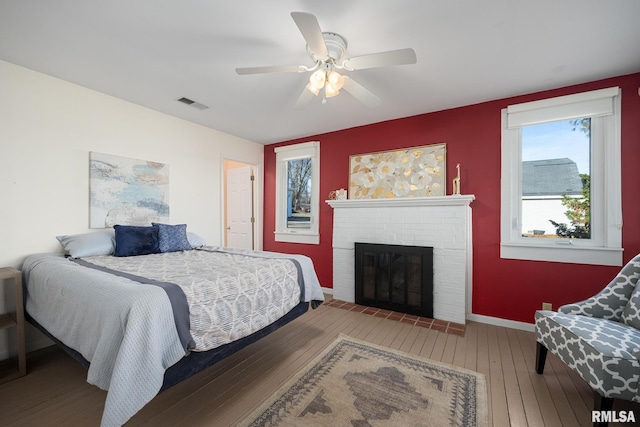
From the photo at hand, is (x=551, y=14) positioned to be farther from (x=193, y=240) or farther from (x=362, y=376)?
(x=193, y=240)

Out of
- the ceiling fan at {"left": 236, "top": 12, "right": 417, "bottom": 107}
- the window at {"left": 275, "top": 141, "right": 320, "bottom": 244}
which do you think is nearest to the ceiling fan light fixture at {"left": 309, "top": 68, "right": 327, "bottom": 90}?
the ceiling fan at {"left": 236, "top": 12, "right": 417, "bottom": 107}

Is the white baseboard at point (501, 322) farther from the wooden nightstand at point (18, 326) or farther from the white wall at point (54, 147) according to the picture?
the wooden nightstand at point (18, 326)

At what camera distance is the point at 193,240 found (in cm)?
334

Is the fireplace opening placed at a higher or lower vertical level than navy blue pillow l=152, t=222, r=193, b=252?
lower

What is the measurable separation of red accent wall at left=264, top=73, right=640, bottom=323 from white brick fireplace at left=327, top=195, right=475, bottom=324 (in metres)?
0.20

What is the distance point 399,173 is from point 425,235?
2.97 ft

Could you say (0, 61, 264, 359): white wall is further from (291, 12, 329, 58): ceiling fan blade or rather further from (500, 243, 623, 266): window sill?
(500, 243, 623, 266): window sill

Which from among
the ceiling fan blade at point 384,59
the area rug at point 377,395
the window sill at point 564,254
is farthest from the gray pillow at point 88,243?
the window sill at point 564,254

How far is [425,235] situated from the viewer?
3.23m

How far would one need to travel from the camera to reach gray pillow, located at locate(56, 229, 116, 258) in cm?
241

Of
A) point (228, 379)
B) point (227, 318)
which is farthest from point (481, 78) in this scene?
point (228, 379)

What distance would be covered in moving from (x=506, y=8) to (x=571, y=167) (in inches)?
77.0

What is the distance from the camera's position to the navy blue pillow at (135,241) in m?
2.65

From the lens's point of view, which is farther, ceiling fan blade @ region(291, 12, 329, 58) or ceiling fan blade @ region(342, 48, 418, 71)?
ceiling fan blade @ region(342, 48, 418, 71)
